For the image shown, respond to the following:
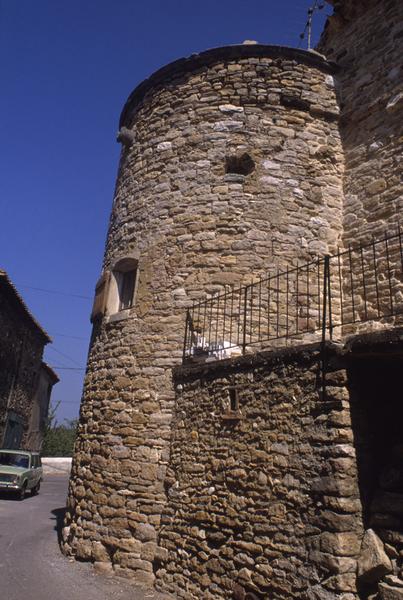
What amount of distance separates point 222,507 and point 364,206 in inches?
201

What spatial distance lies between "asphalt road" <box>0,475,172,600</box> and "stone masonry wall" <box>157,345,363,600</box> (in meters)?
0.64

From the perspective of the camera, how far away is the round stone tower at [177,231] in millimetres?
6621

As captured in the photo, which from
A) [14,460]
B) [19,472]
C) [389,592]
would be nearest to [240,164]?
[389,592]

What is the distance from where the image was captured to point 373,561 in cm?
378

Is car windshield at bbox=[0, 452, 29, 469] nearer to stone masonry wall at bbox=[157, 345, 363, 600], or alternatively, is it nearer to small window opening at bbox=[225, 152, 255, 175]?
stone masonry wall at bbox=[157, 345, 363, 600]

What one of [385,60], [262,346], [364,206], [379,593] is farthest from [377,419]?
[385,60]

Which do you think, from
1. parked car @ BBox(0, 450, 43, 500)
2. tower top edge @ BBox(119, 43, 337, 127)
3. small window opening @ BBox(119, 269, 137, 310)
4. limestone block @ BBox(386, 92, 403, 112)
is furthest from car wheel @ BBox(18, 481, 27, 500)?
limestone block @ BBox(386, 92, 403, 112)

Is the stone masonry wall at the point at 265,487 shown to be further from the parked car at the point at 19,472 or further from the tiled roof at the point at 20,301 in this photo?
the tiled roof at the point at 20,301

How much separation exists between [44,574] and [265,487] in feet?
11.7

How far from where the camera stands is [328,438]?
422 cm

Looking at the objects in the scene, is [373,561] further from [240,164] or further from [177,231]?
[240,164]

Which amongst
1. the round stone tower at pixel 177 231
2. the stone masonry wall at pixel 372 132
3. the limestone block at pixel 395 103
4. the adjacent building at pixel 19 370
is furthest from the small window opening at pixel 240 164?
the adjacent building at pixel 19 370

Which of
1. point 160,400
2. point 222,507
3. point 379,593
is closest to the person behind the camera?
point 379,593

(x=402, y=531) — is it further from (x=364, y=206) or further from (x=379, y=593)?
(x=364, y=206)
